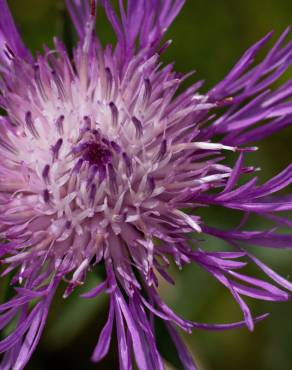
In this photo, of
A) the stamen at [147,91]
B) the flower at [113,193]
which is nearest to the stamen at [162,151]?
the flower at [113,193]

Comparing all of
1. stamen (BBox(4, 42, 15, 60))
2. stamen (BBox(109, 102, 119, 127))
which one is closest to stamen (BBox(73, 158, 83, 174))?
stamen (BBox(109, 102, 119, 127))

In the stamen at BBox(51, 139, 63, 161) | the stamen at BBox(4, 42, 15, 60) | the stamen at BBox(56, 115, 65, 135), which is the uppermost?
the stamen at BBox(4, 42, 15, 60)

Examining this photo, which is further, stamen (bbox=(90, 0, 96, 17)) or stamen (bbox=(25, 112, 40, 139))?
stamen (bbox=(90, 0, 96, 17))

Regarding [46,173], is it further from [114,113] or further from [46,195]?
[114,113]

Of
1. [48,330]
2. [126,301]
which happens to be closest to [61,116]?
[126,301]

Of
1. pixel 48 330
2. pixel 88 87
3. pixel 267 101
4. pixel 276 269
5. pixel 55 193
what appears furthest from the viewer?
pixel 276 269

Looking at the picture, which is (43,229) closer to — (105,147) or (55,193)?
(55,193)

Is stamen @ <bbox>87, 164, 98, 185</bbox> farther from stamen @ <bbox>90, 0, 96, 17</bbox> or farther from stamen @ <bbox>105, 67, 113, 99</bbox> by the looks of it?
stamen @ <bbox>90, 0, 96, 17</bbox>

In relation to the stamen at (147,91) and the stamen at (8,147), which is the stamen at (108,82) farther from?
the stamen at (8,147)
